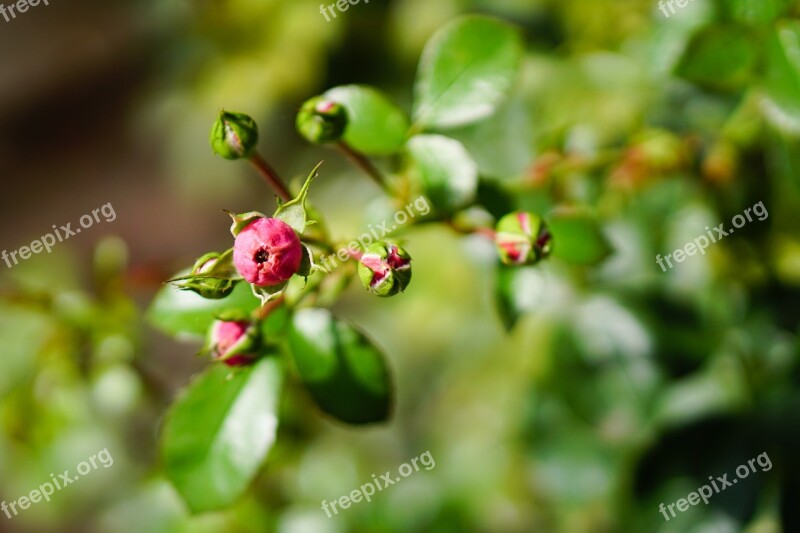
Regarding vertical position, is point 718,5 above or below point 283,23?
below

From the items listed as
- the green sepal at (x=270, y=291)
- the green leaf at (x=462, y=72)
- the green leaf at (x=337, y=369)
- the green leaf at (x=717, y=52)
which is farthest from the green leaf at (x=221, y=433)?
the green leaf at (x=717, y=52)

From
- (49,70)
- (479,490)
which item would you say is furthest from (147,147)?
(479,490)

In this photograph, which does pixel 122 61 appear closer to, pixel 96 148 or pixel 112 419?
pixel 96 148

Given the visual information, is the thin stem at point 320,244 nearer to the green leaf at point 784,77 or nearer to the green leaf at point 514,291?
the green leaf at point 514,291

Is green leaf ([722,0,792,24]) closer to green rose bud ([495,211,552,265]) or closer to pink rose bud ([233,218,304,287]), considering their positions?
green rose bud ([495,211,552,265])

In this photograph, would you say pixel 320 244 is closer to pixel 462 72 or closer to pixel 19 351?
pixel 462 72
